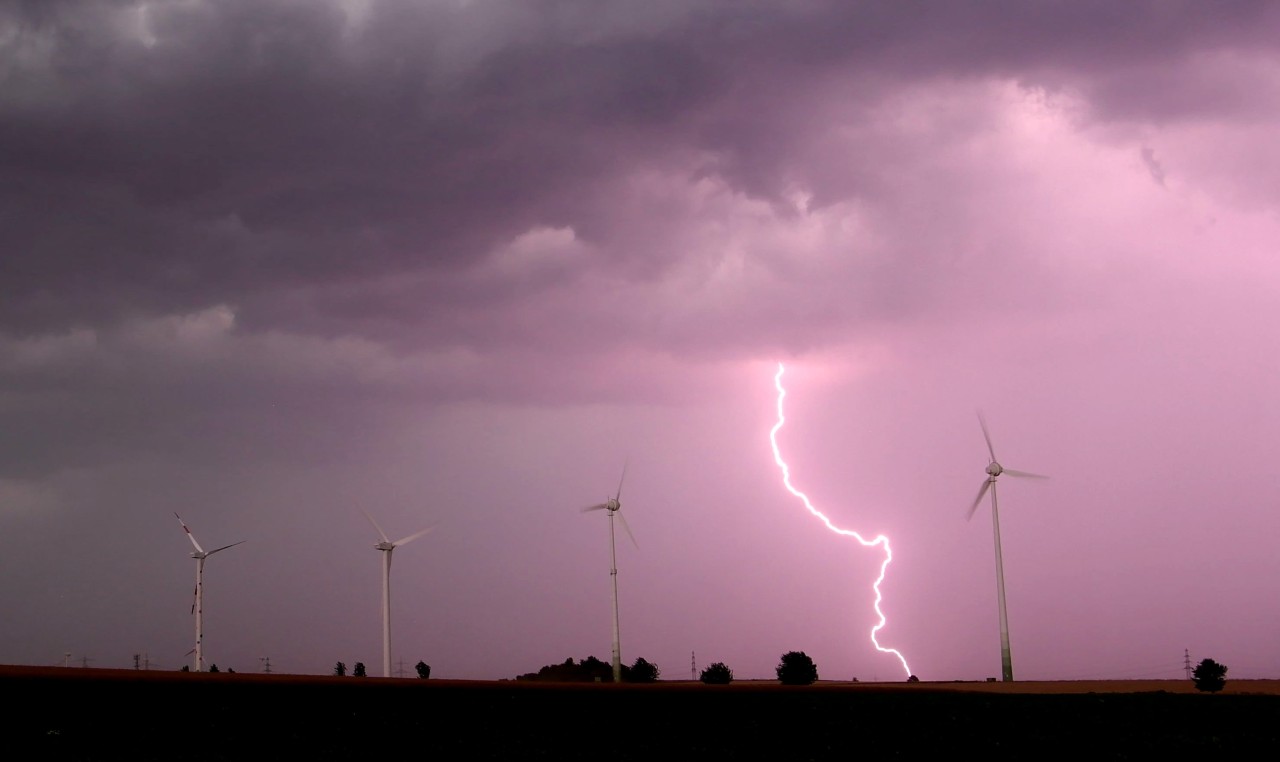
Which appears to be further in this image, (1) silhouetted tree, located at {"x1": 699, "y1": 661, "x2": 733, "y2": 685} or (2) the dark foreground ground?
(1) silhouetted tree, located at {"x1": 699, "y1": 661, "x2": 733, "y2": 685}

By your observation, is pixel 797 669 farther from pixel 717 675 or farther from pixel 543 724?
pixel 543 724

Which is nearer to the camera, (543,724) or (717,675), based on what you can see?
(543,724)

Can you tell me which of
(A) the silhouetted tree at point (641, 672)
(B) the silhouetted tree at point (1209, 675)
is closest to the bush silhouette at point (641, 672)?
(A) the silhouetted tree at point (641, 672)

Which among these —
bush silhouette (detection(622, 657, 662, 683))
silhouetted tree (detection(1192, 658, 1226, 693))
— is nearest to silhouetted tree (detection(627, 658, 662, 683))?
bush silhouette (detection(622, 657, 662, 683))

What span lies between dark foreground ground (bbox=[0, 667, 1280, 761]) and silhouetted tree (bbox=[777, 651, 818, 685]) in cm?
5810

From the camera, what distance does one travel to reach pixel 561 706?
75.4 meters

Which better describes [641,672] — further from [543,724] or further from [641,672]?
[543,724]

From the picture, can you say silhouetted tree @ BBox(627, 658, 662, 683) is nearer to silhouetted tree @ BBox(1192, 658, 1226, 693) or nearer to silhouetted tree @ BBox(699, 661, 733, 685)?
silhouetted tree @ BBox(699, 661, 733, 685)

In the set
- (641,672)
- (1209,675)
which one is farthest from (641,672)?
(1209,675)

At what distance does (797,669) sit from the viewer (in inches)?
5728

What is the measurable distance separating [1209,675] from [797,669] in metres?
41.6

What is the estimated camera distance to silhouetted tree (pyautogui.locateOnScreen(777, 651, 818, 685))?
5719 inches

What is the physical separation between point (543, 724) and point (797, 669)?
84.3 metres

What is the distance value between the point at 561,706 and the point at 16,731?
30.7 m
